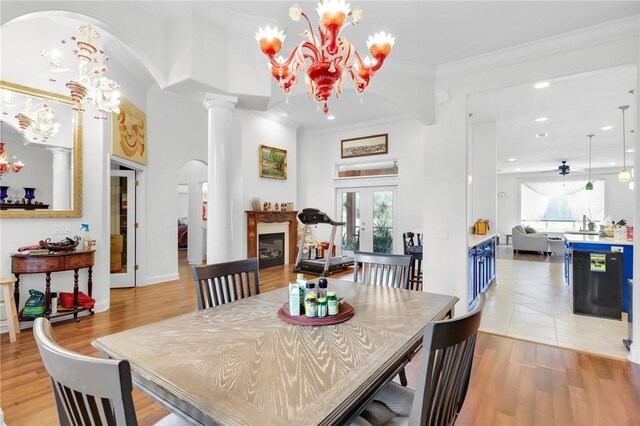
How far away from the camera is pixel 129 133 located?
193 inches

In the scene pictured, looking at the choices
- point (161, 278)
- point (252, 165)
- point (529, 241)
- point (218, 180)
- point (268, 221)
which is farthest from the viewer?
point (529, 241)

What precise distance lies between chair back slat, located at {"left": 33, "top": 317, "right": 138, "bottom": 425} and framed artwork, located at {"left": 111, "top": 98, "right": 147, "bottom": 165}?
14.9 ft

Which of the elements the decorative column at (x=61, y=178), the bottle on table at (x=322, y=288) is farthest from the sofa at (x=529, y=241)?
the decorative column at (x=61, y=178)

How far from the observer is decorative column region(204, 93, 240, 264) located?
3068 millimetres

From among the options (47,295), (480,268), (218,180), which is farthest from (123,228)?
(480,268)

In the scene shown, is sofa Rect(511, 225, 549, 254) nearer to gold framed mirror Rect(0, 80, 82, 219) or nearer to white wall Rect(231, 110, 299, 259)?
white wall Rect(231, 110, 299, 259)

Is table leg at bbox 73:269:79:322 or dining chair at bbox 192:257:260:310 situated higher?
dining chair at bbox 192:257:260:310

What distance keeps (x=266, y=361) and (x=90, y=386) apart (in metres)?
0.55

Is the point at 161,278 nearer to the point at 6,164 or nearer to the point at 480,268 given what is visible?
the point at 6,164

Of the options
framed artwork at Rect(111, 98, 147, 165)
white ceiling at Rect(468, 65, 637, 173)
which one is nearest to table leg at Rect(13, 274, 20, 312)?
framed artwork at Rect(111, 98, 147, 165)

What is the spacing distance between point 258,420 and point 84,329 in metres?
3.64

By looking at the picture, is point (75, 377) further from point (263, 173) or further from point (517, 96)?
point (263, 173)

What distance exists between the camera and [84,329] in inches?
135

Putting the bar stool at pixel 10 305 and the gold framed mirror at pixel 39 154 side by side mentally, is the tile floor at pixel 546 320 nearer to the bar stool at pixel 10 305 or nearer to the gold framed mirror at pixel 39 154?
the bar stool at pixel 10 305
